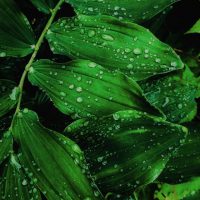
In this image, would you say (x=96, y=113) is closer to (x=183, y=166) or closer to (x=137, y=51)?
(x=137, y=51)

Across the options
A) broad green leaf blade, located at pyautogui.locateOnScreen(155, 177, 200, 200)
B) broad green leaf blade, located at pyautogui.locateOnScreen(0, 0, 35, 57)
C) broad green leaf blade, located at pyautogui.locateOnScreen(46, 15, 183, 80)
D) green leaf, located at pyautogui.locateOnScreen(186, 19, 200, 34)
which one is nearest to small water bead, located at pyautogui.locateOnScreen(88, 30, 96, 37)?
broad green leaf blade, located at pyautogui.locateOnScreen(46, 15, 183, 80)

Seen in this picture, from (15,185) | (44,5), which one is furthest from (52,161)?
(44,5)

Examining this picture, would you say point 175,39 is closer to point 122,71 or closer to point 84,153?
point 122,71

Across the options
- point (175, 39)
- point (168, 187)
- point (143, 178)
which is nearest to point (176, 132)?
point (143, 178)

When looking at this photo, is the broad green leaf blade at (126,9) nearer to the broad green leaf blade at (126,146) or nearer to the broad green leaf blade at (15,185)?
the broad green leaf blade at (126,146)

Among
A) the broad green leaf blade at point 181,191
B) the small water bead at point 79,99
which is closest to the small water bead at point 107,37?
the small water bead at point 79,99
